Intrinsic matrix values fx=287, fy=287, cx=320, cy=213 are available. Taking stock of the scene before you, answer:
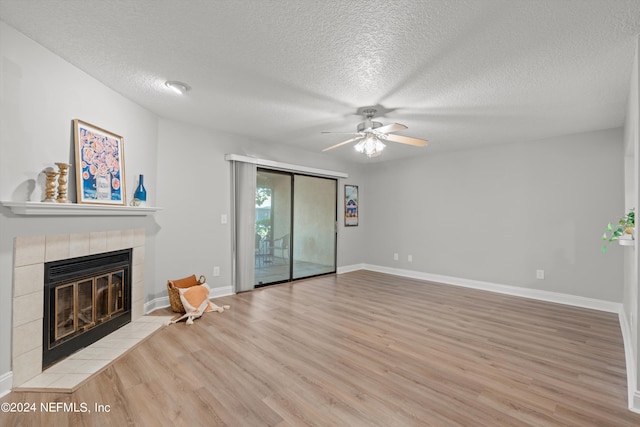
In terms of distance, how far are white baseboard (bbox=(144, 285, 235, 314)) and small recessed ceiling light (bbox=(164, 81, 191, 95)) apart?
245 cm

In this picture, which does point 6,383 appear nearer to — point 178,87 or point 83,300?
point 83,300

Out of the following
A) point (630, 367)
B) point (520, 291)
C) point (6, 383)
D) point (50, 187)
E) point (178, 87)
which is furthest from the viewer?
point (520, 291)

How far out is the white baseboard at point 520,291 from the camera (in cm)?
384

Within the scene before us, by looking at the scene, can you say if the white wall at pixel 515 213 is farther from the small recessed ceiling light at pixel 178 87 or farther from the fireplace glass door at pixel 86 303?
the fireplace glass door at pixel 86 303

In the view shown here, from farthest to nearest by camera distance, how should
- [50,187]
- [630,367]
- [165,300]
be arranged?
1. [165,300]
2. [630,367]
3. [50,187]

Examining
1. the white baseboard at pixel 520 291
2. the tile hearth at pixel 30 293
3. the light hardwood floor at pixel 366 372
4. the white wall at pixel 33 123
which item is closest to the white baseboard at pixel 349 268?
the white baseboard at pixel 520 291

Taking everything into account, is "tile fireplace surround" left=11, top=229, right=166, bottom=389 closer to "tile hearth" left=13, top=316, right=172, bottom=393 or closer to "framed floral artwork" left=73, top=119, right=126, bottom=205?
"tile hearth" left=13, top=316, right=172, bottom=393

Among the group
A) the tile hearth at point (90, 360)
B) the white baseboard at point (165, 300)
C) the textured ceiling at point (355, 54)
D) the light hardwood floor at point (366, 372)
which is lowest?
the light hardwood floor at point (366, 372)

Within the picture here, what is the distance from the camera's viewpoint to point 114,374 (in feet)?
7.14

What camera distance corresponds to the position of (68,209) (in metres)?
2.28

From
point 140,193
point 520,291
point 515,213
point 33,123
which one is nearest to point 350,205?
point 515,213

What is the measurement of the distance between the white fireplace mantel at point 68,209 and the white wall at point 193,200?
0.66 meters

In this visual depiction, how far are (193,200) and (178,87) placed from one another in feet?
5.40

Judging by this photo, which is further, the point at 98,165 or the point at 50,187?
the point at 98,165
